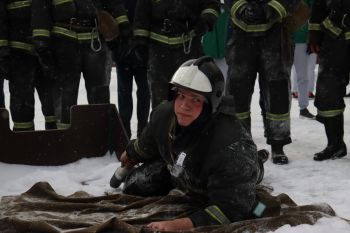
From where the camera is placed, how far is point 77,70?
5.46m

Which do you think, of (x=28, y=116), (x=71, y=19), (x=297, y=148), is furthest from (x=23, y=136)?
(x=297, y=148)

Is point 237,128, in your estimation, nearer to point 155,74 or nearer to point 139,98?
point 155,74

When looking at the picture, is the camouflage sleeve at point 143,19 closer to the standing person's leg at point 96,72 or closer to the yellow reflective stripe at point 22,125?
the standing person's leg at point 96,72

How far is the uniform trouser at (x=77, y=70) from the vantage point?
213 inches

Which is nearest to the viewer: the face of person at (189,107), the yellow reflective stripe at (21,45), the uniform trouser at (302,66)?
the face of person at (189,107)

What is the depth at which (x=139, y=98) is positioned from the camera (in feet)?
20.2

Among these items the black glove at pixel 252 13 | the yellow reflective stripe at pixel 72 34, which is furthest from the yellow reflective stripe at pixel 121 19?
the black glove at pixel 252 13

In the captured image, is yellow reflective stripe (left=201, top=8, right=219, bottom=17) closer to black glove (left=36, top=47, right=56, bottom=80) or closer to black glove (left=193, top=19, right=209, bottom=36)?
black glove (left=193, top=19, right=209, bottom=36)

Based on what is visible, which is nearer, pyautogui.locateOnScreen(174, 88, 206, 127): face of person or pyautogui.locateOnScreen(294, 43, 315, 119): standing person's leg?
pyautogui.locateOnScreen(174, 88, 206, 127): face of person

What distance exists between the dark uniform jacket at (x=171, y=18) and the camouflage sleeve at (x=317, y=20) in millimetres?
878

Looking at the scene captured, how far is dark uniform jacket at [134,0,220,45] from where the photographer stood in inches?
210

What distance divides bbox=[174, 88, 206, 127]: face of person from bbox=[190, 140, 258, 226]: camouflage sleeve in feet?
0.85

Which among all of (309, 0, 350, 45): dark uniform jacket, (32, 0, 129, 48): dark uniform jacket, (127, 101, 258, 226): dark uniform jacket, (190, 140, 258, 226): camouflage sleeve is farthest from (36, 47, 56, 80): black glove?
(190, 140, 258, 226): camouflage sleeve

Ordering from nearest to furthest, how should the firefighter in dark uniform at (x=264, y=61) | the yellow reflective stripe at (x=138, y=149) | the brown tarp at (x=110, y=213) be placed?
the brown tarp at (x=110, y=213) < the yellow reflective stripe at (x=138, y=149) < the firefighter in dark uniform at (x=264, y=61)
